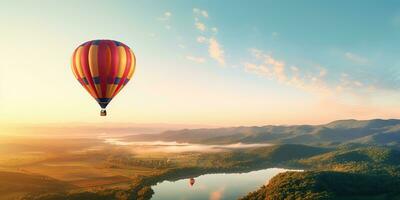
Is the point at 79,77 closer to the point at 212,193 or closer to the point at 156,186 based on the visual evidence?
the point at 212,193

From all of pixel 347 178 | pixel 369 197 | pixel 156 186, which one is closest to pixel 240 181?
pixel 156 186

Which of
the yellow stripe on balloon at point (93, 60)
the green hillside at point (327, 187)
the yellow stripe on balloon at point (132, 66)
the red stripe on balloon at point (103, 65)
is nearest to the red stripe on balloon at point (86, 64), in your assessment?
the yellow stripe on balloon at point (93, 60)

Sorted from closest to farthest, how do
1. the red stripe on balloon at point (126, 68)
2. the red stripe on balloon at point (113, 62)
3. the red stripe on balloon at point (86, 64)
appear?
1. the red stripe on balloon at point (86, 64)
2. the red stripe on balloon at point (113, 62)
3. the red stripe on balloon at point (126, 68)

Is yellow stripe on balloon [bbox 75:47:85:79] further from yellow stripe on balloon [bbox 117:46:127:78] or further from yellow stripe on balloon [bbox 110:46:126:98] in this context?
yellow stripe on balloon [bbox 117:46:127:78]

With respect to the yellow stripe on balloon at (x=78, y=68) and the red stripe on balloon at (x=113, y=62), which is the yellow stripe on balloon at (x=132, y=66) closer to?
the red stripe on balloon at (x=113, y=62)

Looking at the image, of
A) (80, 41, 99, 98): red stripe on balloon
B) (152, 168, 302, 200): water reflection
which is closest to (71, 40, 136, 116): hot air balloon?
(80, 41, 99, 98): red stripe on balloon

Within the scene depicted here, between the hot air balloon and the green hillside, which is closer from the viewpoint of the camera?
the hot air balloon
